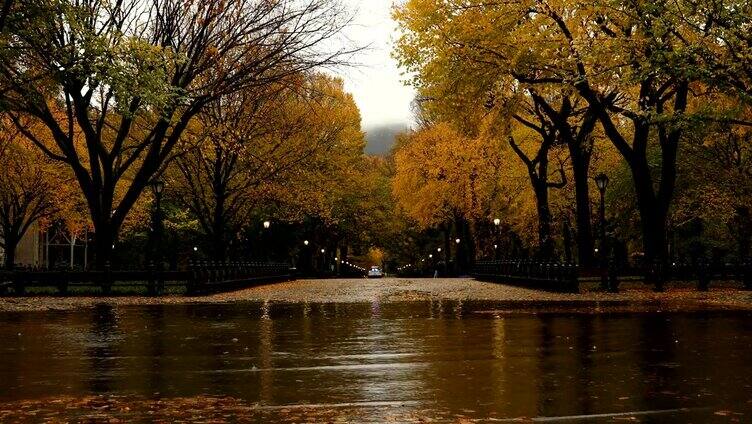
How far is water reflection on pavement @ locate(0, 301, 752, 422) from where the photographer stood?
7.33m

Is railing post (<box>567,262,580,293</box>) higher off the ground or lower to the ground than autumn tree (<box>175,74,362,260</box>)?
lower

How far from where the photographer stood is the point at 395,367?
9.93 m

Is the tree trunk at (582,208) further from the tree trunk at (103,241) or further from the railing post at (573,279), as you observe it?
the tree trunk at (103,241)

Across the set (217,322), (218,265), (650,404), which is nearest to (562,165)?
(218,265)

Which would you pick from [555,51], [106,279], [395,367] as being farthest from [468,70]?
[395,367]

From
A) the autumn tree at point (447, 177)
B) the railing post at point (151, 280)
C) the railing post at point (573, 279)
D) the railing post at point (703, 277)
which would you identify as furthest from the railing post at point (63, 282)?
the autumn tree at point (447, 177)

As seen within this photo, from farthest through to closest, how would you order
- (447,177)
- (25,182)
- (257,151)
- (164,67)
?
(447,177)
(257,151)
(25,182)
(164,67)

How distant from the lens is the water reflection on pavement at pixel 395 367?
7.33 metres

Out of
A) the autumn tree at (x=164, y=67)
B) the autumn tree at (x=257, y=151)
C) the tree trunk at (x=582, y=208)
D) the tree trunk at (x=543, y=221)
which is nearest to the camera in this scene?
the autumn tree at (x=164, y=67)

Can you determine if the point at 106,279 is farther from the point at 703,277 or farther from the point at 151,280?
the point at 703,277

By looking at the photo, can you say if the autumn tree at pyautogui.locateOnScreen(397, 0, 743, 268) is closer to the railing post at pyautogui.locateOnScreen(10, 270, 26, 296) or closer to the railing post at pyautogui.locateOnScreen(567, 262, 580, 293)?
the railing post at pyautogui.locateOnScreen(567, 262, 580, 293)

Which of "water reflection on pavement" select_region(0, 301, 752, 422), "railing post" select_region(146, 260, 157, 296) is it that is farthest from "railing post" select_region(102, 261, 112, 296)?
"water reflection on pavement" select_region(0, 301, 752, 422)

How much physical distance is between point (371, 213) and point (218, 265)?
43.4 metres

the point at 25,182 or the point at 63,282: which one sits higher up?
the point at 25,182
